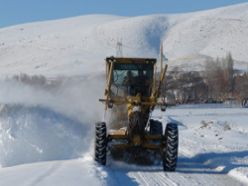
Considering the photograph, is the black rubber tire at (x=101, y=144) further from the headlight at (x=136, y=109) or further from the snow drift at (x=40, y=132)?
the snow drift at (x=40, y=132)

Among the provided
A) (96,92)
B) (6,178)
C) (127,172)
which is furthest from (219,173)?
(96,92)

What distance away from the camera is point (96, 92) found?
35625mm

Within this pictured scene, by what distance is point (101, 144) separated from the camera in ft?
59.2

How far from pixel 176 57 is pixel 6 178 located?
14429 centimetres

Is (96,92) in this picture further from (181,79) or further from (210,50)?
(210,50)

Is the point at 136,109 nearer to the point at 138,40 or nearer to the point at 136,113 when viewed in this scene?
the point at 136,113

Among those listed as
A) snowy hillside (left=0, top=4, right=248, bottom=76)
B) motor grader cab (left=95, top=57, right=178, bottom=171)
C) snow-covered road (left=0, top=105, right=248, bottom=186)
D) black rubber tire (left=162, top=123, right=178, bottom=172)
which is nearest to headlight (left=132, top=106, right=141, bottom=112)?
motor grader cab (left=95, top=57, right=178, bottom=171)

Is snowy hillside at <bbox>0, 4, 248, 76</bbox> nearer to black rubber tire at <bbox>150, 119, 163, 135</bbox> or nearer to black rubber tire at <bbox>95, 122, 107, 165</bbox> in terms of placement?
black rubber tire at <bbox>150, 119, 163, 135</bbox>

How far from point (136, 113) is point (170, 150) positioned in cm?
145

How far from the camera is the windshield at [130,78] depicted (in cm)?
1925

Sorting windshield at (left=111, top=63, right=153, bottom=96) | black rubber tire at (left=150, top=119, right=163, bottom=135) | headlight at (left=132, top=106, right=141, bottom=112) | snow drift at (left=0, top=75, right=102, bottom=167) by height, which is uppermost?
windshield at (left=111, top=63, right=153, bottom=96)

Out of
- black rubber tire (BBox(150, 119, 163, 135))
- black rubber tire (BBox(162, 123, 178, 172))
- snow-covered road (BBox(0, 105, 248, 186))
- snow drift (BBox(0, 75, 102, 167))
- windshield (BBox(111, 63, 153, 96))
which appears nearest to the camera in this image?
snow-covered road (BBox(0, 105, 248, 186))

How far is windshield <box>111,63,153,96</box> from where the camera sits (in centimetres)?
1925

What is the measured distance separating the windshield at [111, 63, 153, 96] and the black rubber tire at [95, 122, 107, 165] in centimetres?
153
